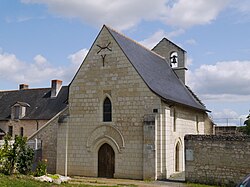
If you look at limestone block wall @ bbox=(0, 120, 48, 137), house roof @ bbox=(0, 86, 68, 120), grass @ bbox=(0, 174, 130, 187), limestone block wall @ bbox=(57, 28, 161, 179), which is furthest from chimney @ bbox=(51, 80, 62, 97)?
grass @ bbox=(0, 174, 130, 187)

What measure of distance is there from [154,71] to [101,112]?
4.55 metres

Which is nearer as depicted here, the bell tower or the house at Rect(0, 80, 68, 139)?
the bell tower

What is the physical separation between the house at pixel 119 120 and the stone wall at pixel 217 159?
1736 mm

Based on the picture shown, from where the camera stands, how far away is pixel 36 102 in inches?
1336

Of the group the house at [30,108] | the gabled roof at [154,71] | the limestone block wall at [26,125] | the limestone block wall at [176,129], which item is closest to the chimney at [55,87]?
the house at [30,108]

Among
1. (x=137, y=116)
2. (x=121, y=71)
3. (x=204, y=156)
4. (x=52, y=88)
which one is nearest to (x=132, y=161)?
(x=137, y=116)

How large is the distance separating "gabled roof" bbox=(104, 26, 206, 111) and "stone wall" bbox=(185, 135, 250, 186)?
3.05 metres

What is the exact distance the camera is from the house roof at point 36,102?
1257 inches

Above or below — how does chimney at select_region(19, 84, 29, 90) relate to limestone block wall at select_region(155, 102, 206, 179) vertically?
above

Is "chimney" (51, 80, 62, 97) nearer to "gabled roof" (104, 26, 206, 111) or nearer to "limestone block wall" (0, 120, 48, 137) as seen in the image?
"limestone block wall" (0, 120, 48, 137)

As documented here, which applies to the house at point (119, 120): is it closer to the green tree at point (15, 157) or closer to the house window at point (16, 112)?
the green tree at point (15, 157)

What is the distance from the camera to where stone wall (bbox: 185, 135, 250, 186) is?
1361cm

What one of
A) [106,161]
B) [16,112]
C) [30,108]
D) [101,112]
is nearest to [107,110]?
[101,112]

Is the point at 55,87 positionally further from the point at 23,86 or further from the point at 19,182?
the point at 19,182
